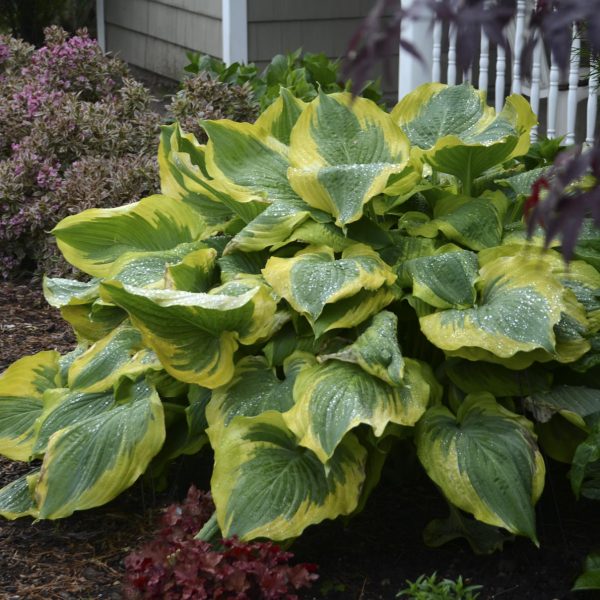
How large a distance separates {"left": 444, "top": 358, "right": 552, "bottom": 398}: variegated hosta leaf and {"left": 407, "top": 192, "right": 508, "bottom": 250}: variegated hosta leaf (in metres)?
0.41

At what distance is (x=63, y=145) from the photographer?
5.31 m

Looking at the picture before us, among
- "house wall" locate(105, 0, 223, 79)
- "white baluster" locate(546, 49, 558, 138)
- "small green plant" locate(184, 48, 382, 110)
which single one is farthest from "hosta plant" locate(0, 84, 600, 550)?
"house wall" locate(105, 0, 223, 79)

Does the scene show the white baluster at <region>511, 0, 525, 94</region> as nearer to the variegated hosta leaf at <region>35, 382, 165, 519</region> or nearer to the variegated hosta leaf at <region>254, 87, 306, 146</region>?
the variegated hosta leaf at <region>254, 87, 306, 146</region>

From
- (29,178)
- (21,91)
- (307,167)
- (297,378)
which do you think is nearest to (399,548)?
(297,378)

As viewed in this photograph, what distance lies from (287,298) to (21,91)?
372 centimetres

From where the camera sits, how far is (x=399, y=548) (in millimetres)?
2732

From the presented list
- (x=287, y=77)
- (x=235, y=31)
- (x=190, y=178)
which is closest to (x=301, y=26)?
(x=235, y=31)

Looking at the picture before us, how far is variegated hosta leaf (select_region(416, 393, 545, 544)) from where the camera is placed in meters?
2.39

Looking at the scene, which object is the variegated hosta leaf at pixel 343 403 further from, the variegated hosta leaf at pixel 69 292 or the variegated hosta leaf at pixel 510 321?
the variegated hosta leaf at pixel 69 292

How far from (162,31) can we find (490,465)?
7.19m

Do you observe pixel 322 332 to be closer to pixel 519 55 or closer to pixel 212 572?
pixel 212 572

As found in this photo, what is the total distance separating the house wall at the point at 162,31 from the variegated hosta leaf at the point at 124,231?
486 cm

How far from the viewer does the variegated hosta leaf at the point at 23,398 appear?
3.04 meters

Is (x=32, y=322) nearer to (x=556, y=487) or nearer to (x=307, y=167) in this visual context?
(x=307, y=167)
